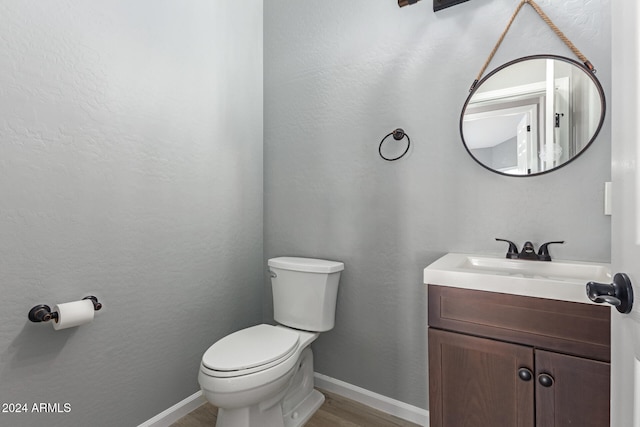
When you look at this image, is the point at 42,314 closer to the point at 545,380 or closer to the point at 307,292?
the point at 307,292

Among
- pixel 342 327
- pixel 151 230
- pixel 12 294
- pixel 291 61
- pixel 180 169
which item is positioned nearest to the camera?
pixel 12 294

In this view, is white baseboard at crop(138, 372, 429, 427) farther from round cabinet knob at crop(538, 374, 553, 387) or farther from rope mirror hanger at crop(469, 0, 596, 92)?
rope mirror hanger at crop(469, 0, 596, 92)

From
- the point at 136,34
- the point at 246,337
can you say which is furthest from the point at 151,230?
the point at 136,34

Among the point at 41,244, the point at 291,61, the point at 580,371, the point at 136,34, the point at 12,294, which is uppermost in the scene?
the point at 291,61

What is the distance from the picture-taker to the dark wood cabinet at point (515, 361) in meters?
0.99

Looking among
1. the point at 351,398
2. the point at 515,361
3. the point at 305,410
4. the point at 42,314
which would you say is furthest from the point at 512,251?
the point at 42,314

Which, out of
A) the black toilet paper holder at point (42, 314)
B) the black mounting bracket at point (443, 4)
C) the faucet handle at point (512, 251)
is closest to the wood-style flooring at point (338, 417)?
the black toilet paper holder at point (42, 314)

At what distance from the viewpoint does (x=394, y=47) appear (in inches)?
67.2

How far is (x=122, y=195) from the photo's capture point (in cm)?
146

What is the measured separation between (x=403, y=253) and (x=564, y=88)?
99cm

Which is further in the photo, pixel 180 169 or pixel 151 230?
pixel 180 169

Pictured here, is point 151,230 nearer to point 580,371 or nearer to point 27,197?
point 27,197

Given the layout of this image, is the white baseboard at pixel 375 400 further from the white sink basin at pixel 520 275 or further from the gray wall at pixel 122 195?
the white sink basin at pixel 520 275

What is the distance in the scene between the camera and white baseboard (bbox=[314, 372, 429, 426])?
5.42ft
